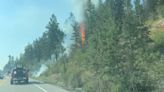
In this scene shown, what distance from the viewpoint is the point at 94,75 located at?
38.3m

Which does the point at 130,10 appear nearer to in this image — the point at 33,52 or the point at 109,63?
the point at 109,63

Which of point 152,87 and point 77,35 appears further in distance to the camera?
point 77,35

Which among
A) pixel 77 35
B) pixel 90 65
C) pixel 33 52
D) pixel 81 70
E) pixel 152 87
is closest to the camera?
pixel 152 87

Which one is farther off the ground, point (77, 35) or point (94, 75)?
point (77, 35)

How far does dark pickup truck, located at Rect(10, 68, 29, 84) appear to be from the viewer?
219 feet

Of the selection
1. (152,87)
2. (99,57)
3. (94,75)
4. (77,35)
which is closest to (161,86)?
(152,87)

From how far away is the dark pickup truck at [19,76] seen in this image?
219ft

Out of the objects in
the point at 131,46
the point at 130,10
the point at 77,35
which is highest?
the point at 77,35

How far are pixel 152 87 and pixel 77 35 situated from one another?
58781 mm

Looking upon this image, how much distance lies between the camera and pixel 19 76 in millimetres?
66875

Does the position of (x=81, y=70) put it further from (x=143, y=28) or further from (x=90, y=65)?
(x=143, y=28)

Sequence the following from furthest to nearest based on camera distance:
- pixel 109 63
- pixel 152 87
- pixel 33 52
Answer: pixel 33 52 < pixel 109 63 < pixel 152 87

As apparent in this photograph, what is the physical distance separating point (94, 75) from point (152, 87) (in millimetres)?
9454

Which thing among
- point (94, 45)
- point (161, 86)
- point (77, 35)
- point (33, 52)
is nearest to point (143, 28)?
point (161, 86)
